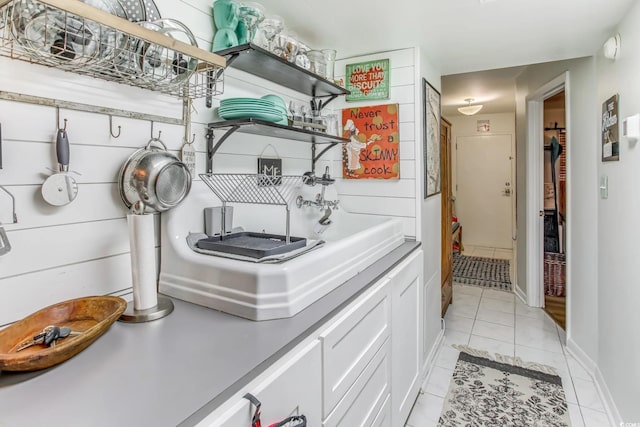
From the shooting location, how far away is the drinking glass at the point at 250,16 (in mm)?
1406

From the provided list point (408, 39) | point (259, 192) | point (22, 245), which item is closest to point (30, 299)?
point (22, 245)

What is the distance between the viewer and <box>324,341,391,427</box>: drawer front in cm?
111

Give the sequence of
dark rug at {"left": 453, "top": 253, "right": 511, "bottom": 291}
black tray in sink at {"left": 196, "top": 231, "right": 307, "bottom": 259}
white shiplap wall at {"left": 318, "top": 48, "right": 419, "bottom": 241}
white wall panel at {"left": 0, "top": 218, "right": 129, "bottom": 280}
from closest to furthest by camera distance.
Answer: white wall panel at {"left": 0, "top": 218, "right": 129, "bottom": 280} → black tray in sink at {"left": 196, "top": 231, "right": 307, "bottom": 259} → white shiplap wall at {"left": 318, "top": 48, "right": 419, "bottom": 241} → dark rug at {"left": 453, "top": 253, "right": 511, "bottom": 291}

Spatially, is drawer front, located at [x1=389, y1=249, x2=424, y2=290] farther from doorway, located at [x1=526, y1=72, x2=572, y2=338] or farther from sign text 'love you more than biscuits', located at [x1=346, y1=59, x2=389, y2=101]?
doorway, located at [x1=526, y1=72, x2=572, y2=338]

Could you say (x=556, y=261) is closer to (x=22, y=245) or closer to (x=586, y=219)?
(x=586, y=219)

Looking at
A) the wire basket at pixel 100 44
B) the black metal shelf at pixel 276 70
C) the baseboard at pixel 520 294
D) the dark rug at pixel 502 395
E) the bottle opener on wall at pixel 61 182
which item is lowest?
the dark rug at pixel 502 395

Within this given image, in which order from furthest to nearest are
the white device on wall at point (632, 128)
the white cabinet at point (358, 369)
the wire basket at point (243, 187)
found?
the white device on wall at point (632, 128)
the wire basket at point (243, 187)
the white cabinet at point (358, 369)

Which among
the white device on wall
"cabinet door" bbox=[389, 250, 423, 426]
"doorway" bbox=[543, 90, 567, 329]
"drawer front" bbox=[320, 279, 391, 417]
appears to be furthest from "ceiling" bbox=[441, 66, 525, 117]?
"drawer front" bbox=[320, 279, 391, 417]

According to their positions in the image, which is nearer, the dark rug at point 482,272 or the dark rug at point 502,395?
the dark rug at point 502,395

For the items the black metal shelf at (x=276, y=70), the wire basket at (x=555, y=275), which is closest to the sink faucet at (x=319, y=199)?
the black metal shelf at (x=276, y=70)

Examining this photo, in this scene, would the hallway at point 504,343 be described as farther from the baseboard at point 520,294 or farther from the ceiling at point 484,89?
the ceiling at point 484,89

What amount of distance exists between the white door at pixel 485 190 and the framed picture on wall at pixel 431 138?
3763mm

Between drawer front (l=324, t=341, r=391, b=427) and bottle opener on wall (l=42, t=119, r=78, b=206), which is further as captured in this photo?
drawer front (l=324, t=341, r=391, b=427)

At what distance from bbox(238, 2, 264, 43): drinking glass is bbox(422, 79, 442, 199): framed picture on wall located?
44.2 inches
